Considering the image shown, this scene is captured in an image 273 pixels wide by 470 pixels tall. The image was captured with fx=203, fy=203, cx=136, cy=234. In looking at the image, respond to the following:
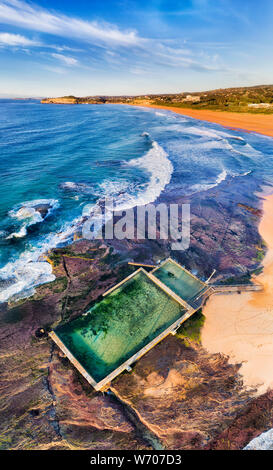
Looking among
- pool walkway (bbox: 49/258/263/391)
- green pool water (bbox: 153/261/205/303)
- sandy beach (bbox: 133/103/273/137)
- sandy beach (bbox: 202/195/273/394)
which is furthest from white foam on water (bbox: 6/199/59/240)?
sandy beach (bbox: 133/103/273/137)

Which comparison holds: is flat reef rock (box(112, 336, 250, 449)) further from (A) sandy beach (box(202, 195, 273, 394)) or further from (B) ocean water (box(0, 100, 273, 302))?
(B) ocean water (box(0, 100, 273, 302))

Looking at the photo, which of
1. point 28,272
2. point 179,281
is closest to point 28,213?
point 28,272

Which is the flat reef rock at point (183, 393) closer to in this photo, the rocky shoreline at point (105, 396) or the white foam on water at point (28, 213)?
the rocky shoreline at point (105, 396)

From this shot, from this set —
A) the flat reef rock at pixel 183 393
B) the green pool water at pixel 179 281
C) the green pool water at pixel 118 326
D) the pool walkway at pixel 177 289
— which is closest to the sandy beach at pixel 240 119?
the pool walkway at pixel 177 289

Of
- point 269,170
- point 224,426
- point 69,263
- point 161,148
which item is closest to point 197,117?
point 161,148

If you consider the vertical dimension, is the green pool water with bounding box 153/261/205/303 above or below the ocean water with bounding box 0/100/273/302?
below
